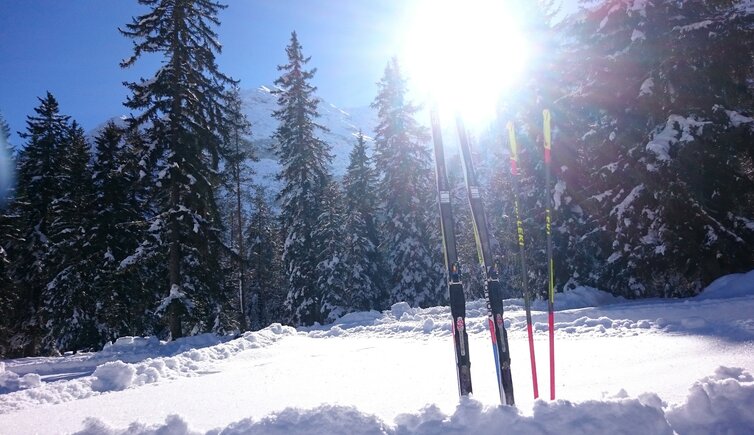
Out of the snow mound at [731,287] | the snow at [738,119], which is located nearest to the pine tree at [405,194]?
the snow mound at [731,287]

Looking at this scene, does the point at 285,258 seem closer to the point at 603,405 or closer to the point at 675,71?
the point at 675,71

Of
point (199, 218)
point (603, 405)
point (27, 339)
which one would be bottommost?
point (27, 339)

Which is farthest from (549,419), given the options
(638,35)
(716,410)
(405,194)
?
(405,194)

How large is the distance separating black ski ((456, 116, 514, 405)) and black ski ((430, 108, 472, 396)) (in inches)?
10.0

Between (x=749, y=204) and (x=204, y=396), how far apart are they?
1418cm

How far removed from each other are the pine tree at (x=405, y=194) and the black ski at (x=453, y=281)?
23.2 meters

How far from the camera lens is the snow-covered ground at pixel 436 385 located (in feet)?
11.4

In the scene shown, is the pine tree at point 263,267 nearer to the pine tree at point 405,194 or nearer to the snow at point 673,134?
the pine tree at point 405,194

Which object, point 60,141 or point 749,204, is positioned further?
point 60,141

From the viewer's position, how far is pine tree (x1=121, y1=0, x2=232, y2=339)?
15406 millimetres

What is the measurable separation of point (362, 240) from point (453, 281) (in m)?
26.2

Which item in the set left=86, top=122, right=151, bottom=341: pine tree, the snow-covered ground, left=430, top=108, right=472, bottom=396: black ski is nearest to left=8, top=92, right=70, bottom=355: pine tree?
left=86, top=122, right=151, bottom=341: pine tree

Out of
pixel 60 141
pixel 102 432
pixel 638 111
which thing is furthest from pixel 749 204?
pixel 60 141

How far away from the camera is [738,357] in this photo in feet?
17.4
